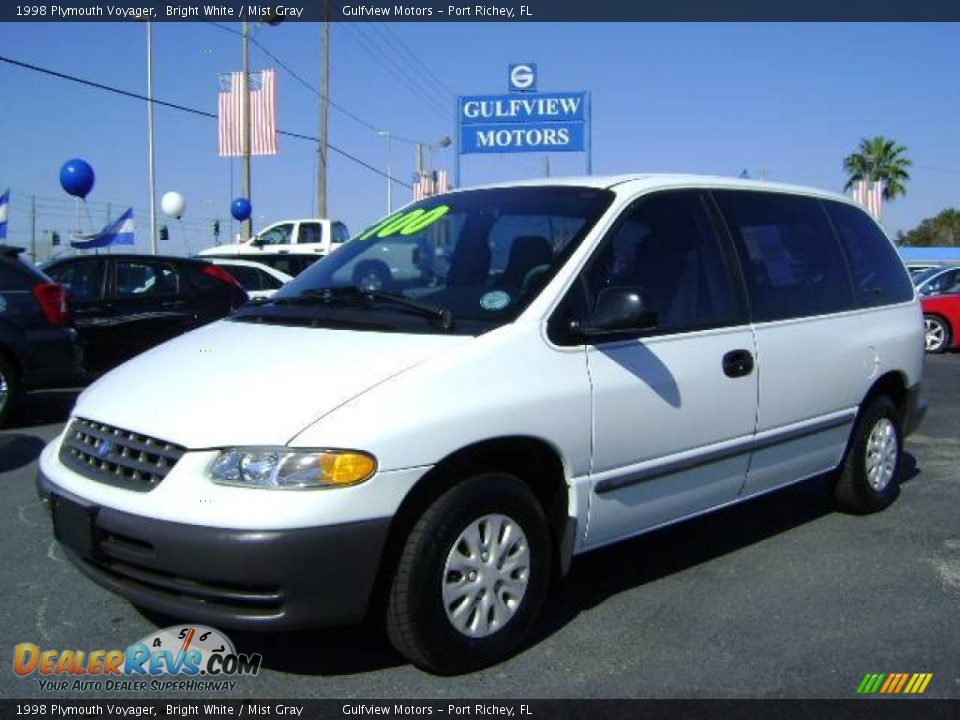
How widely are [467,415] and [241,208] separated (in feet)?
79.5

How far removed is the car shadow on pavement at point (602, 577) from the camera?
349 cm

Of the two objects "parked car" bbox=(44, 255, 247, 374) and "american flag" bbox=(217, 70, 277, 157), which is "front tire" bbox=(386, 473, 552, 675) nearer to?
"parked car" bbox=(44, 255, 247, 374)

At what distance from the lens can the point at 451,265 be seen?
4070 millimetres

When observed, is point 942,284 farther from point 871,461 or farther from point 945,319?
point 871,461

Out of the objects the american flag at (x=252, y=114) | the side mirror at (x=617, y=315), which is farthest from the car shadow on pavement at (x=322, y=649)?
the american flag at (x=252, y=114)

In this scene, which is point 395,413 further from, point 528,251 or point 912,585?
point 912,585

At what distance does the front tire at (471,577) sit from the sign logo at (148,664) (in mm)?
668

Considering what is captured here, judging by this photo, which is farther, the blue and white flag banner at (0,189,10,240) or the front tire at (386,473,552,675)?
the blue and white flag banner at (0,189,10,240)

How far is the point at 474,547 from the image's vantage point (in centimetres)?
328

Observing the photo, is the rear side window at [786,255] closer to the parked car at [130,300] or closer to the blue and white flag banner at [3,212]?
the parked car at [130,300]

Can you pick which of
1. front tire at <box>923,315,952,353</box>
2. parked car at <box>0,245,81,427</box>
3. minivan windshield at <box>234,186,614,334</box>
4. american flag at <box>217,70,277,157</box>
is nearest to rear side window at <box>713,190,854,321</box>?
minivan windshield at <box>234,186,614,334</box>

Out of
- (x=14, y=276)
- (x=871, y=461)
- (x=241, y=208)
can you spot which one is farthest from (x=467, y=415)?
(x=241, y=208)

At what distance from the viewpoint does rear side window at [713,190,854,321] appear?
14.8ft

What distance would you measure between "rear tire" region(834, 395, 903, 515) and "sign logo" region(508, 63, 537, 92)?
16.5 metres
